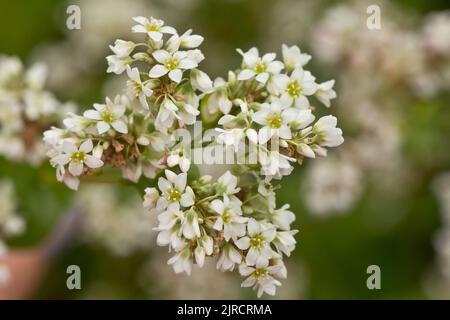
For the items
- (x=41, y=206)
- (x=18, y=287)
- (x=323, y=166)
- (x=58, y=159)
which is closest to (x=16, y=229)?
(x=18, y=287)

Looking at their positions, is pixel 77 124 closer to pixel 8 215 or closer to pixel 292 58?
pixel 292 58

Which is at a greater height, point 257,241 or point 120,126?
point 120,126

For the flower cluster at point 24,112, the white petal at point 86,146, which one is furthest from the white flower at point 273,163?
the flower cluster at point 24,112

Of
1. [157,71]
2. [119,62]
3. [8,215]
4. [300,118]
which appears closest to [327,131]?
[300,118]

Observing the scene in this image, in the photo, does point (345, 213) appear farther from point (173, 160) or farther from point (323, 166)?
point (173, 160)

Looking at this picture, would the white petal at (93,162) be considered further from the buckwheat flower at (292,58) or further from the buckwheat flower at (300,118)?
the buckwheat flower at (292,58)

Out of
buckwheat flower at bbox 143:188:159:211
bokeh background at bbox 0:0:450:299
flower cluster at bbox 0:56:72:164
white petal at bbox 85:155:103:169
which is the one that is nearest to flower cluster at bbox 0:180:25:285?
bokeh background at bbox 0:0:450:299
